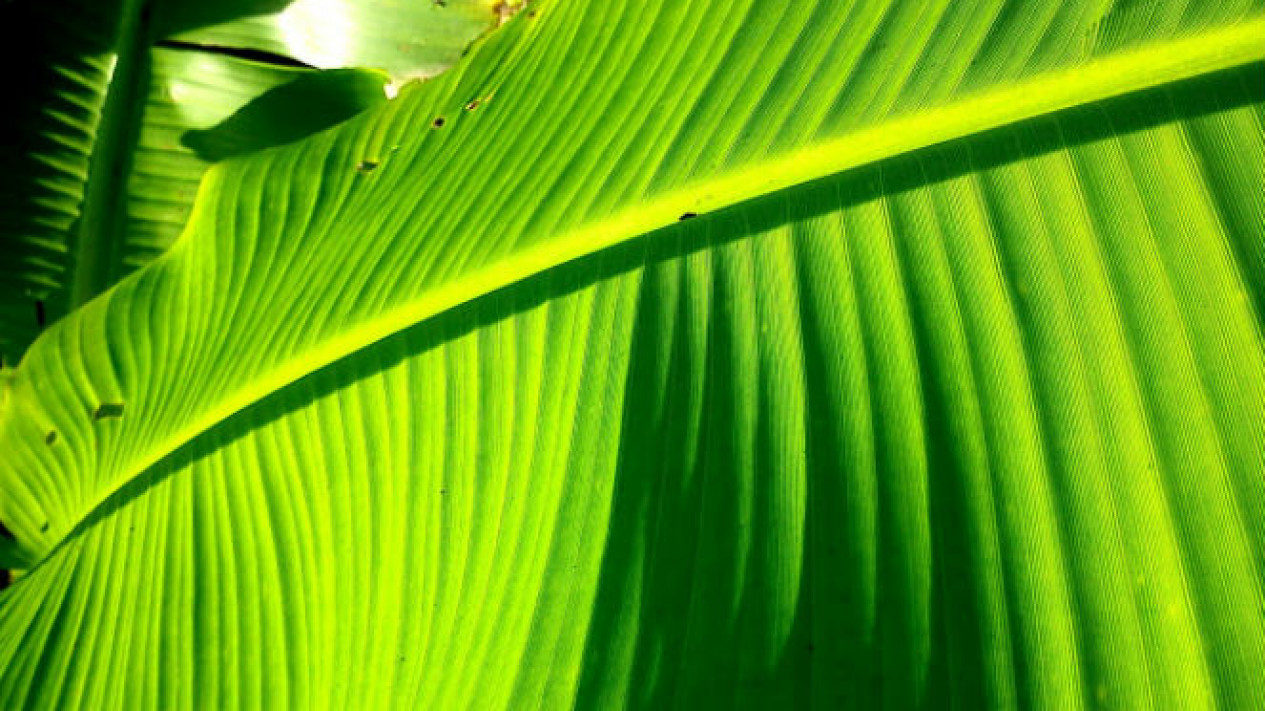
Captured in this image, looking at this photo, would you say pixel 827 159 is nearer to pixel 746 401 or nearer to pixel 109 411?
pixel 746 401

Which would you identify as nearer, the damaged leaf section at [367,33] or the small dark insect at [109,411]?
the small dark insect at [109,411]

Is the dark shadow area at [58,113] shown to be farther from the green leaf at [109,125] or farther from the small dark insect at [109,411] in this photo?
the small dark insect at [109,411]

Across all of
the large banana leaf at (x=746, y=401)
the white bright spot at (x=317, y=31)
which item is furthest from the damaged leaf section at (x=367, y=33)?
the large banana leaf at (x=746, y=401)

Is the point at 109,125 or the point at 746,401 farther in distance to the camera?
the point at 109,125

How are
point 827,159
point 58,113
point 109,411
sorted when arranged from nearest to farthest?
point 827,159
point 109,411
point 58,113

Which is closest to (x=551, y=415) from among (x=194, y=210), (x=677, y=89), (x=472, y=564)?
(x=472, y=564)

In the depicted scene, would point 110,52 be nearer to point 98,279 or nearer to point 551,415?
point 98,279

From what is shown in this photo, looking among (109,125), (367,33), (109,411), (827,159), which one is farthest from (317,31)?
(827,159)

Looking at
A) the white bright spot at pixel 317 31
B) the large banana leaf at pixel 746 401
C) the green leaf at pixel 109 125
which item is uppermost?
the white bright spot at pixel 317 31
